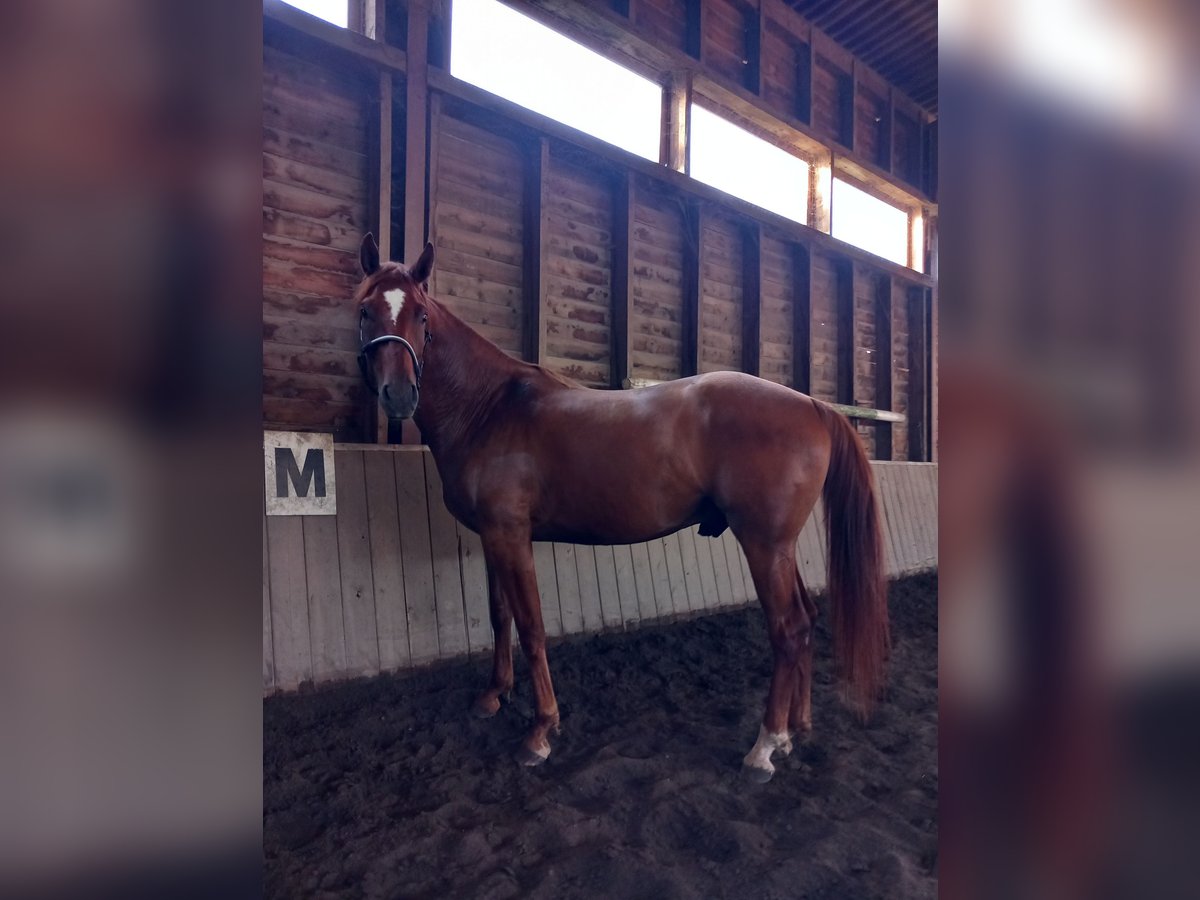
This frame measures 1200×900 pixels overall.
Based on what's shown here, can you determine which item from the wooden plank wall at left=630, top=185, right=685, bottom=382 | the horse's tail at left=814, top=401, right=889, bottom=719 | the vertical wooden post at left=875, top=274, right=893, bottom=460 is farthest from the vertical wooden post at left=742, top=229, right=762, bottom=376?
the horse's tail at left=814, top=401, right=889, bottom=719

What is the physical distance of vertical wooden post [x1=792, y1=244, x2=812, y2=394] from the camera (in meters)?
5.66

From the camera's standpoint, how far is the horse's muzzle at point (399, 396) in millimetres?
2230

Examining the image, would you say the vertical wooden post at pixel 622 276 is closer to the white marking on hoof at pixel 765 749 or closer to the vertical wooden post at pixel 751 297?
the vertical wooden post at pixel 751 297

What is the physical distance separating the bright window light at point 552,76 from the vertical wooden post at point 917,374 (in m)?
3.69

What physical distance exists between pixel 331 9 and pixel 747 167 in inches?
131

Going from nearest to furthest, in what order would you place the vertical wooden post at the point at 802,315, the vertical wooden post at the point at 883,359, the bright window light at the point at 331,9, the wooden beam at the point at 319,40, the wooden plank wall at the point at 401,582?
the wooden plank wall at the point at 401,582, the wooden beam at the point at 319,40, the bright window light at the point at 331,9, the vertical wooden post at the point at 802,315, the vertical wooden post at the point at 883,359

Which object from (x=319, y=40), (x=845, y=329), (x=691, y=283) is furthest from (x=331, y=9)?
(x=845, y=329)

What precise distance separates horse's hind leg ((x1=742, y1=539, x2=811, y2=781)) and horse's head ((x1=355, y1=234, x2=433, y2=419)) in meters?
1.24

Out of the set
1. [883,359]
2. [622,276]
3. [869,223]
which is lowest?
[883,359]

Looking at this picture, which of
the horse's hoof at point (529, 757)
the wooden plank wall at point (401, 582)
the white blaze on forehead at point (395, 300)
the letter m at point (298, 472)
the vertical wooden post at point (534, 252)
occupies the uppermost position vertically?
the vertical wooden post at point (534, 252)

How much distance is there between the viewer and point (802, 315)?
567cm

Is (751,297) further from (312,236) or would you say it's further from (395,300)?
(395,300)

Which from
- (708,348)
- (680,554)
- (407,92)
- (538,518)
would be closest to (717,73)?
(708,348)

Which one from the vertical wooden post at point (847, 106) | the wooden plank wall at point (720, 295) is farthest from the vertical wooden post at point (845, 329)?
the wooden plank wall at point (720, 295)
